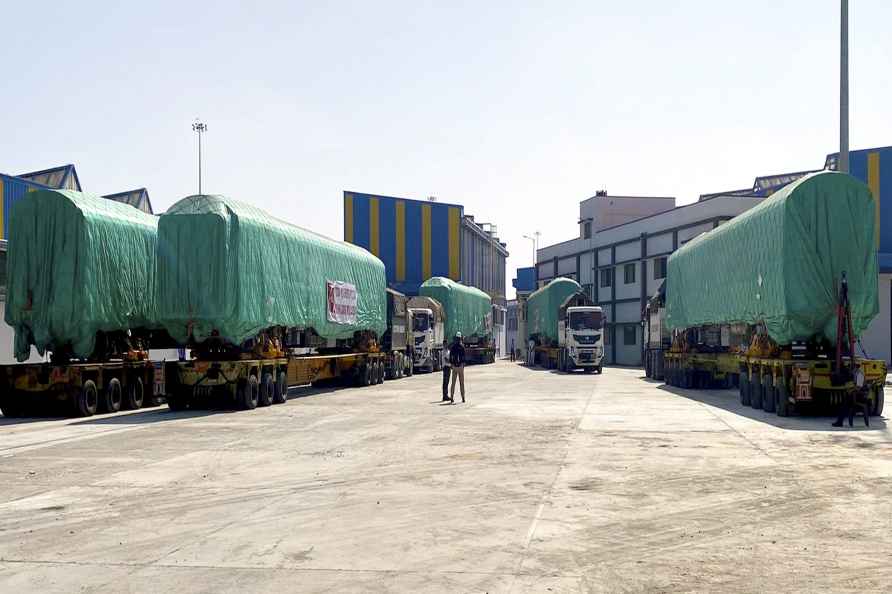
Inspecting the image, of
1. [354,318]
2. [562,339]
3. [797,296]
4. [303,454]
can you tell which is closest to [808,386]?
[797,296]

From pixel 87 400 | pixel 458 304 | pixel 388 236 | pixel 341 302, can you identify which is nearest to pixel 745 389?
pixel 341 302

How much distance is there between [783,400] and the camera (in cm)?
1966

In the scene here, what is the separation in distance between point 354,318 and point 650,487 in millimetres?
22780

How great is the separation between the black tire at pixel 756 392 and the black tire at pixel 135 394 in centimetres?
1577

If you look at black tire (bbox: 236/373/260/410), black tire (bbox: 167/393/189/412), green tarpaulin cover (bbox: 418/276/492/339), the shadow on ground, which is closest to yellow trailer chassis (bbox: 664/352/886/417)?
the shadow on ground

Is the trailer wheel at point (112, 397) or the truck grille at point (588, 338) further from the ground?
the truck grille at point (588, 338)

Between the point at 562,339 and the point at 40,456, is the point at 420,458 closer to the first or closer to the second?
the point at 40,456

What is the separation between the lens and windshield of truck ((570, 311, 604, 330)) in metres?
42.8

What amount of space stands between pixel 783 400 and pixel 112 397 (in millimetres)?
15819

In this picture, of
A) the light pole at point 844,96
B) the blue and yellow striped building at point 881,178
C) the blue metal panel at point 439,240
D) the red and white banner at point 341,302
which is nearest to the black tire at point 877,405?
the light pole at point 844,96

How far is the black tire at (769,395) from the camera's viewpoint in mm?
20641

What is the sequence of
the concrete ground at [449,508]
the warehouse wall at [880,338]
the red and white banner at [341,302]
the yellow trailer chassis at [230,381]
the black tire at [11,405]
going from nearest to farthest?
1. the concrete ground at [449,508]
2. the black tire at [11,405]
3. the yellow trailer chassis at [230,381]
4. the red and white banner at [341,302]
5. the warehouse wall at [880,338]

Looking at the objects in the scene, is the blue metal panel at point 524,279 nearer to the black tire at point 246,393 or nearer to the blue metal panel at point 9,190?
the blue metal panel at point 9,190

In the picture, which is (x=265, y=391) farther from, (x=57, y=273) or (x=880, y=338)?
(x=880, y=338)
